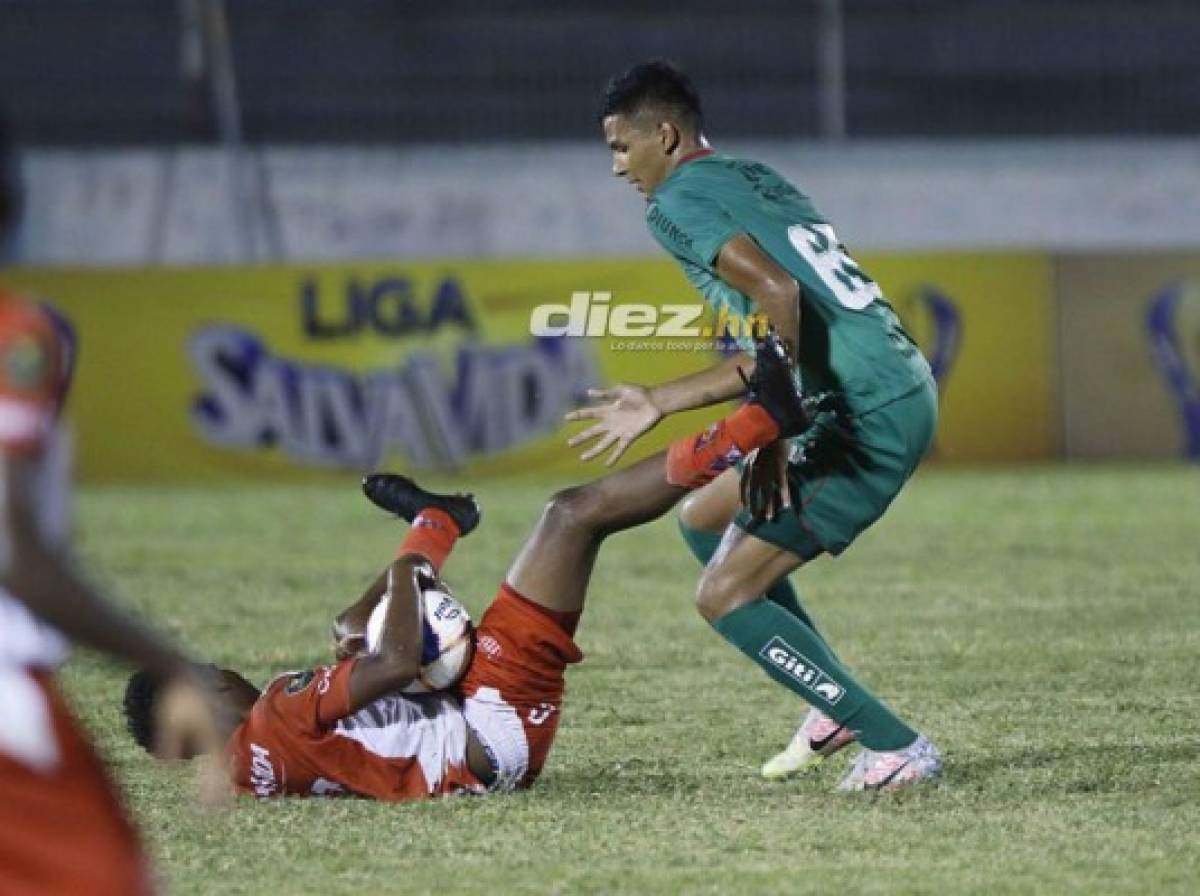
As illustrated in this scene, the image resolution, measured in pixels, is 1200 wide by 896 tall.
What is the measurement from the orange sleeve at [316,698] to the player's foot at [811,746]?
1253 millimetres

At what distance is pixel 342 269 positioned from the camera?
18.8 m

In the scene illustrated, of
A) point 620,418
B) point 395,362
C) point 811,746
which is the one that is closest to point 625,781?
point 811,746

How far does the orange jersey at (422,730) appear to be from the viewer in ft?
20.2

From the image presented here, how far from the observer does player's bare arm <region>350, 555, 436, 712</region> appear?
19.6ft

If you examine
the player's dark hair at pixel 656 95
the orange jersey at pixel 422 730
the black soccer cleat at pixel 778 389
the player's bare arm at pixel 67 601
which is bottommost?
the orange jersey at pixel 422 730

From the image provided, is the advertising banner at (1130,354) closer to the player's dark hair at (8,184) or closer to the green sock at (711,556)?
the green sock at (711,556)

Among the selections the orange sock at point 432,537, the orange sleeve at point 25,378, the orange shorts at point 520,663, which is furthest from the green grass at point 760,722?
the orange sleeve at point 25,378

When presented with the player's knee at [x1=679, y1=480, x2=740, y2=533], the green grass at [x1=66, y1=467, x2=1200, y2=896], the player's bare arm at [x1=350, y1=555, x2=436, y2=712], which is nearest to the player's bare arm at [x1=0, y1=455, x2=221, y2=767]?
the green grass at [x1=66, y1=467, x2=1200, y2=896]

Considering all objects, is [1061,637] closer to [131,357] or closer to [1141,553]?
[1141,553]

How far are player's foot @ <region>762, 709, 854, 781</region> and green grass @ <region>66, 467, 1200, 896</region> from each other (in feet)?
0.40

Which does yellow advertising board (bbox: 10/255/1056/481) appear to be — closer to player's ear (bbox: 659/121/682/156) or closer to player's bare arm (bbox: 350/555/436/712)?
player's ear (bbox: 659/121/682/156)

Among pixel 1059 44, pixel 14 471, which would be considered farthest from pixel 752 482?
pixel 1059 44

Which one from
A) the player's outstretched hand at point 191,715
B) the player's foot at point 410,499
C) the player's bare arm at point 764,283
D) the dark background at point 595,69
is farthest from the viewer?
the dark background at point 595,69

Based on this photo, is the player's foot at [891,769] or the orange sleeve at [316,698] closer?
the orange sleeve at [316,698]
